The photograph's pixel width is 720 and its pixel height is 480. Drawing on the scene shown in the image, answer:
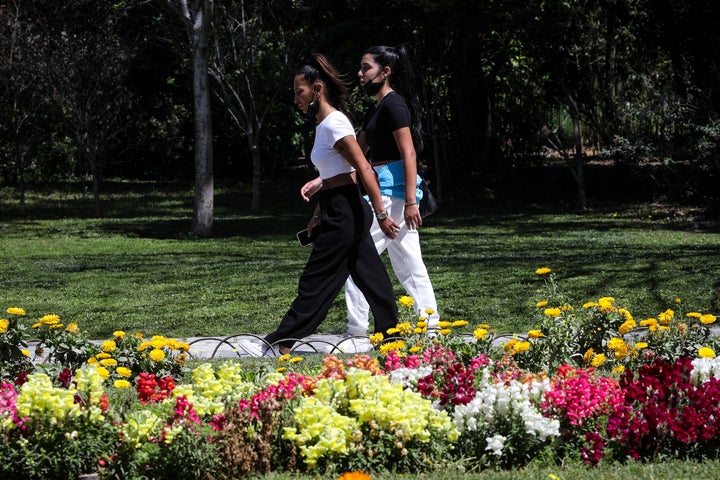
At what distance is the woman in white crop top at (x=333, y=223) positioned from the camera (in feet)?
20.4

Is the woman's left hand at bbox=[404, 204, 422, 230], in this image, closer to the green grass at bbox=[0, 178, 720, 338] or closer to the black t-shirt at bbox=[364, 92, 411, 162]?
the black t-shirt at bbox=[364, 92, 411, 162]

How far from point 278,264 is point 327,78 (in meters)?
7.05

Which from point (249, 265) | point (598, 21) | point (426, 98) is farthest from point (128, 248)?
point (598, 21)

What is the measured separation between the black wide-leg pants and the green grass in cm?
174

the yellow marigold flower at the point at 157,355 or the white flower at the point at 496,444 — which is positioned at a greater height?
the yellow marigold flower at the point at 157,355

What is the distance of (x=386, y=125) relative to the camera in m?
6.65

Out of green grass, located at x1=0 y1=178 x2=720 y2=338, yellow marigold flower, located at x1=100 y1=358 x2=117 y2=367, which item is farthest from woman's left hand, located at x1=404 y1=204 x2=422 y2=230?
yellow marigold flower, located at x1=100 y1=358 x2=117 y2=367

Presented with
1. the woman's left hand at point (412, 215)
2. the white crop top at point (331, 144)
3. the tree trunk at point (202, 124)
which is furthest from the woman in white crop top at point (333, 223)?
the tree trunk at point (202, 124)

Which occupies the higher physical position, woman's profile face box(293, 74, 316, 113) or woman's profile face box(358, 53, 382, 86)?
woman's profile face box(358, 53, 382, 86)

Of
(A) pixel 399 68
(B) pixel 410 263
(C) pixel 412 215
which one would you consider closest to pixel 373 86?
(A) pixel 399 68

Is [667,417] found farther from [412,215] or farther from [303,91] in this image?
[303,91]

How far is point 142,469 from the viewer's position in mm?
3709

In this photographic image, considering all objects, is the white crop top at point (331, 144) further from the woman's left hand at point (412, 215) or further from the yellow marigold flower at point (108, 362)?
the yellow marigold flower at point (108, 362)

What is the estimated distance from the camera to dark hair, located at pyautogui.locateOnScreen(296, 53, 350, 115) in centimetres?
626
